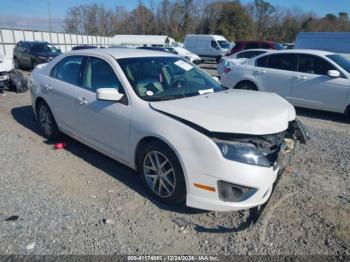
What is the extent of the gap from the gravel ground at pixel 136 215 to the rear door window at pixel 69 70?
3.96ft

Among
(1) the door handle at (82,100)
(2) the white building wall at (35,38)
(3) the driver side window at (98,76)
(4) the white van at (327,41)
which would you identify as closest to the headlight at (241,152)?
(3) the driver side window at (98,76)

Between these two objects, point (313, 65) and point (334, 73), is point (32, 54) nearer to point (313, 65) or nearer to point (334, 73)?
point (313, 65)

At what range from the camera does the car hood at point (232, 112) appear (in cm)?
279

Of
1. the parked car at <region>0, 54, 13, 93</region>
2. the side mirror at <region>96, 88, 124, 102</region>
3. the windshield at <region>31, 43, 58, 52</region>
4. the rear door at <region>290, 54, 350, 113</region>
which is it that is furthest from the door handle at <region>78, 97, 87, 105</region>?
the windshield at <region>31, 43, 58, 52</region>

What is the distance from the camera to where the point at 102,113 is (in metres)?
3.77

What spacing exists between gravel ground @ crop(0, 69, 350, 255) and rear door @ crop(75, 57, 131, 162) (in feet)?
1.47

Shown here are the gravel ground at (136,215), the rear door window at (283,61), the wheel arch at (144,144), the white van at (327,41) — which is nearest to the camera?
the gravel ground at (136,215)

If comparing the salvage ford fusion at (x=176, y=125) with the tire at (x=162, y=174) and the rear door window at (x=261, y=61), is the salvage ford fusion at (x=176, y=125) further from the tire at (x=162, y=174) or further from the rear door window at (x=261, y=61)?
the rear door window at (x=261, y=61)

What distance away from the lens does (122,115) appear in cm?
350

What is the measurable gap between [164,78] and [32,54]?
48.5 ft

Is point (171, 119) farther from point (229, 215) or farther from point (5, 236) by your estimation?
point (5, 236)

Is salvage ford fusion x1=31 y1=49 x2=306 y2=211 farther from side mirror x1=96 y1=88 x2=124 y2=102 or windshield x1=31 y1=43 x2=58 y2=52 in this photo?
windshield x1=31 y1=43 x2=58 y2=52

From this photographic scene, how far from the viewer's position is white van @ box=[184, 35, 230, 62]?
25516 mm

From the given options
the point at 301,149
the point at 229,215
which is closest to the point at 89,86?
the point at 229,215
